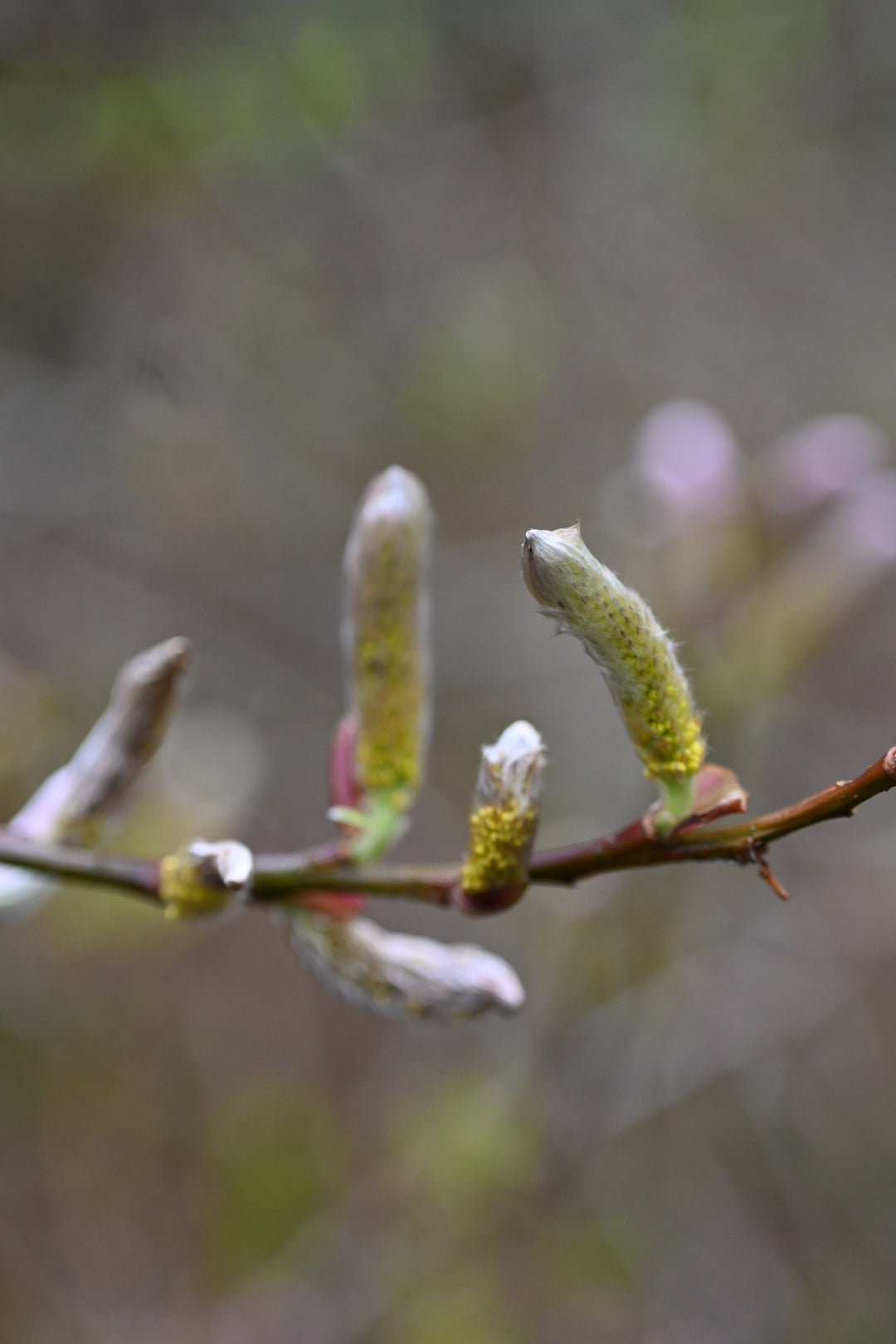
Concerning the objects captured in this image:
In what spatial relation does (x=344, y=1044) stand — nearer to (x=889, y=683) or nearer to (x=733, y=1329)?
(x=733, y=1329)

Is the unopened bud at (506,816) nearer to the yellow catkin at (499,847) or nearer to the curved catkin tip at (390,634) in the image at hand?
the yellow catkin at (499,847)

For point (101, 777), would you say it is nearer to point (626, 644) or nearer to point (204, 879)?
point (204, 879)

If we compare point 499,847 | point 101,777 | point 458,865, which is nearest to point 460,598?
point 101,777

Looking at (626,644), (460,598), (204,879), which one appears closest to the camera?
(626,644)

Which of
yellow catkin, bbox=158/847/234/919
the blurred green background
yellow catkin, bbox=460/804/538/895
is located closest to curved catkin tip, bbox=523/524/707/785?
yellow catkin, bbox=460/804/538/895

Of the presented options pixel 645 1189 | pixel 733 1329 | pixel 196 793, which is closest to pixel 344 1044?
pixel 645 1189

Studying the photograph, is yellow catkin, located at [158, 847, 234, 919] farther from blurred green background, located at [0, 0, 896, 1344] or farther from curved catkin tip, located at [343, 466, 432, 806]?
blurred green background, located at [0, 0, 896, 1344]
